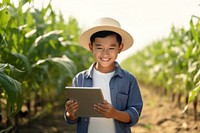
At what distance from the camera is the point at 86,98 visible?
6.41 ft

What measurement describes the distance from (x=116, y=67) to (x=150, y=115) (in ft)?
13.7

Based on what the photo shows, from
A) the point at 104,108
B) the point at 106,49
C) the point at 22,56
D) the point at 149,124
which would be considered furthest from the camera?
the point at 149,124

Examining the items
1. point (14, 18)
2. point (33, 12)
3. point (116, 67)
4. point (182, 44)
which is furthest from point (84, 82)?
point (182, 44)

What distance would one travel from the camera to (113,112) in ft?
6.54

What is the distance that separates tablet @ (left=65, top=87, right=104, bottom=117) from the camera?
190 cm

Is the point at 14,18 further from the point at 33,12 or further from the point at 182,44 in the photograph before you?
the point at 182,44

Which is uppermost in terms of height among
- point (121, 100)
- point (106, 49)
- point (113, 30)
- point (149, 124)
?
point (113, 30)

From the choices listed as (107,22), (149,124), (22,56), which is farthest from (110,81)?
(149,124)

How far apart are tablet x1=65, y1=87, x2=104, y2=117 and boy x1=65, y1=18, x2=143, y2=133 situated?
76 millimetres

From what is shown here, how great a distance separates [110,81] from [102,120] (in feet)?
0.74

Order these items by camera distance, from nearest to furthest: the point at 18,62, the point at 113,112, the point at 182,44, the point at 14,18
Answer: the point at 113,112 → the point at 18,62 → the point at 14,18 → the point at 182,44

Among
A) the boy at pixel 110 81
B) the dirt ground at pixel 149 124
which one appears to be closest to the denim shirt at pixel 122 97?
the boy at pixel 110 81

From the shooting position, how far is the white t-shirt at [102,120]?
84.5 inches

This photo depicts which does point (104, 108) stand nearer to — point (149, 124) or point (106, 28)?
point (106, 28)
